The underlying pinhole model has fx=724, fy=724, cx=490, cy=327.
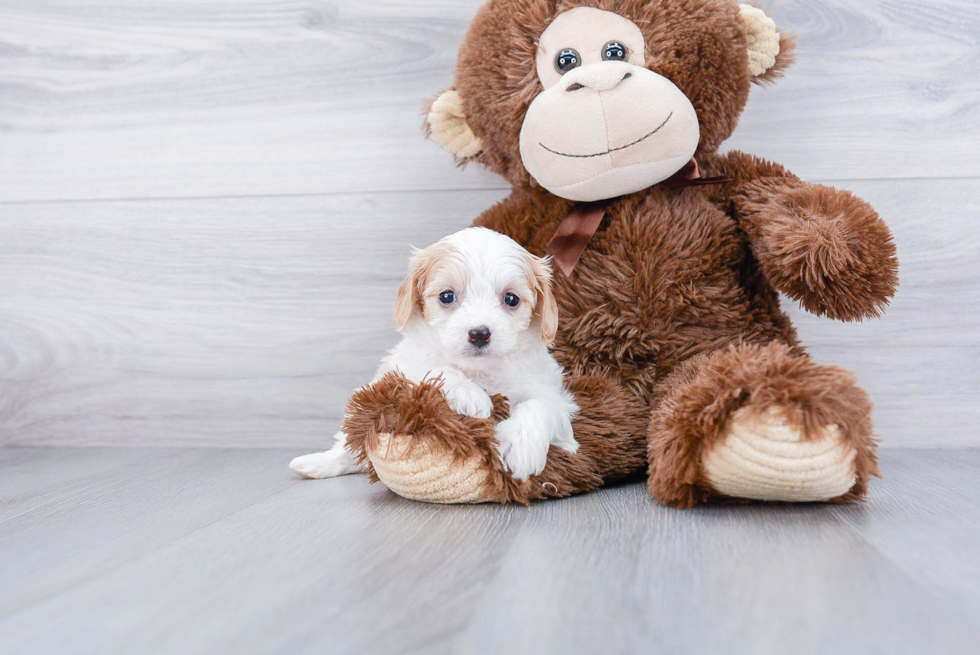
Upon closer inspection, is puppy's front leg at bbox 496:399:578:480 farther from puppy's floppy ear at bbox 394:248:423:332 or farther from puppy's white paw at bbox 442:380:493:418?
puppy's floppy ear at bbox 394:248:423:332

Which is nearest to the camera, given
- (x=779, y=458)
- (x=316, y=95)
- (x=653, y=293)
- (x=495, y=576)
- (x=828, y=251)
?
(x=495, y=576)

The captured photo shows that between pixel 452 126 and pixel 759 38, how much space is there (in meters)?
0.54

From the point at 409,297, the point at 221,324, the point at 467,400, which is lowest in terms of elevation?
the point at 221,324

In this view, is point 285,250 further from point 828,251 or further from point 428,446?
point 828,251

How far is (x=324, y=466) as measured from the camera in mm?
1303

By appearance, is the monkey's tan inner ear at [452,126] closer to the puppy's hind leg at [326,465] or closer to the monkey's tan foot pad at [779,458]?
the puppy's hind leg at [326,465]

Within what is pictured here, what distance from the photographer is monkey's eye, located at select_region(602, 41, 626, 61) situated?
44.7 inches

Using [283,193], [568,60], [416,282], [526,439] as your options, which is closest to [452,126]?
[568,60]

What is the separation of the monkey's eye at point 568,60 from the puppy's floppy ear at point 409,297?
387 millimetres

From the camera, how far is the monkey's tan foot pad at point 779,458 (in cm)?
83

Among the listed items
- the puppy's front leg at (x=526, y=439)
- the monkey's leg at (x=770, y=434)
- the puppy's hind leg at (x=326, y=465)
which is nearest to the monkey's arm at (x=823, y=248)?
the monkey's leg at (x=770, y=434)

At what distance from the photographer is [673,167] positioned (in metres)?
1.15

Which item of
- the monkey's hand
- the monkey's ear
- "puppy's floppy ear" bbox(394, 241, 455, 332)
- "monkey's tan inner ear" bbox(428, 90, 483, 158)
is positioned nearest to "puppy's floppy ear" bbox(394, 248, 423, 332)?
"puppy's floppy ear" bbox(394, 241, 455, 332)

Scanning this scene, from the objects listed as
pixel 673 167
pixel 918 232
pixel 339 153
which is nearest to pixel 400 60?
pixel 339 153
